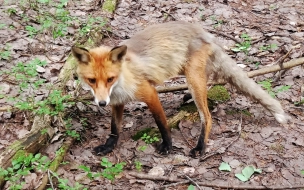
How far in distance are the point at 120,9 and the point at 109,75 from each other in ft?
16.4

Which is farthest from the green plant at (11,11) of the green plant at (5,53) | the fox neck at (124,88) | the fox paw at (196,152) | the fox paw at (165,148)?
the fox paw at (196,152)

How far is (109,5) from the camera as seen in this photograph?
28.9 feet

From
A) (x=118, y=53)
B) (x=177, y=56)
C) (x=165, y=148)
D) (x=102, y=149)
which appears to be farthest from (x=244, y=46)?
(x=102, y=149)

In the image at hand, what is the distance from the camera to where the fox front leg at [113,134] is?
5066mm

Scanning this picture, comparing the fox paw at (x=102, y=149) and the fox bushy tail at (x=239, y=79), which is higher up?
the fox bushy tail at (x=239, y=79)

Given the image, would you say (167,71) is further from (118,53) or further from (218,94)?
(218,94)

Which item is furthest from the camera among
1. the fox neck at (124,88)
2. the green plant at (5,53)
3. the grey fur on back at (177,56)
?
the green plant at (5,53)

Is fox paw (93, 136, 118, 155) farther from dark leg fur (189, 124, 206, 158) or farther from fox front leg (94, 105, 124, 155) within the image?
dark leg fur (189, 124, 206, 158)

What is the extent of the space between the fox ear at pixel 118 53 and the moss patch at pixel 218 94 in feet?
6.58

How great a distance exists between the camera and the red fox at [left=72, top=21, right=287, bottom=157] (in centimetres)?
482

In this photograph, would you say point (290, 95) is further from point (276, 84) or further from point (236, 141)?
point (236, 141)

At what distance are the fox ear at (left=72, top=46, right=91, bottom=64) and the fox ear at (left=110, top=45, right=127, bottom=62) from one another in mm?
289

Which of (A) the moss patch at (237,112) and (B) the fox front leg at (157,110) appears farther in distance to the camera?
(A) the moss patch at (237,112)

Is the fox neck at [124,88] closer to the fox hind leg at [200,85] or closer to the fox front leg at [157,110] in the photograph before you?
the fox front leg at [157,110]
